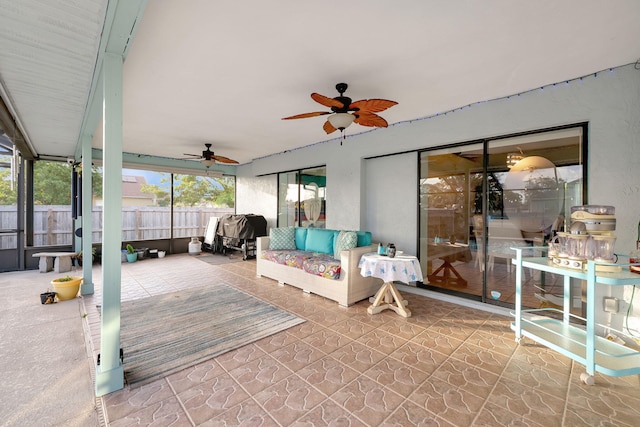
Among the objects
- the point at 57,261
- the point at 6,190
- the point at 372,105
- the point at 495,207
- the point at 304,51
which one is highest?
the point at 304,51

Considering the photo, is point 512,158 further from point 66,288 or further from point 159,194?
point 159,194

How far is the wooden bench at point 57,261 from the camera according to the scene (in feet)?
16.3

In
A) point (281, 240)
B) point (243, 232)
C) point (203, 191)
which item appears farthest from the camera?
point (203, 191)

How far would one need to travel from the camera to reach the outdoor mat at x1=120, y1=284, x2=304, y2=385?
7.11 feet

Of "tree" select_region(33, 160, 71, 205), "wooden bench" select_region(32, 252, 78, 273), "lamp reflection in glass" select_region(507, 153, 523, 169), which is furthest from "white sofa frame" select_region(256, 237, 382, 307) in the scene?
"tree" select_region(33, 160, 71, 205)

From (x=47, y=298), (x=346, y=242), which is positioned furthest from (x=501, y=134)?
(x=47, y=298)

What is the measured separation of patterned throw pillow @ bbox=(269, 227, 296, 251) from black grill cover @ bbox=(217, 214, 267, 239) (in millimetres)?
1649

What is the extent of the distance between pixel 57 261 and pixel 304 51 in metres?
6.01

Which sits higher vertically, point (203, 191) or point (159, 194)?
point (203, 191)

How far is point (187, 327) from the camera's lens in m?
2.77

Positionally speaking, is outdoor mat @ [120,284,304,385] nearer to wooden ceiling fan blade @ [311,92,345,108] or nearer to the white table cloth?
the white table cloth

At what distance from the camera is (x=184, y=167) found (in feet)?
23.6

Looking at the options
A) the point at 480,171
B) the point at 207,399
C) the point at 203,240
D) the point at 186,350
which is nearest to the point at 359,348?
the point at 207,399

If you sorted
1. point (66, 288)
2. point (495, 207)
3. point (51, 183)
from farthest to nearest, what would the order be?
point (51, 183)
point (66, 288)
point (495, 207)
